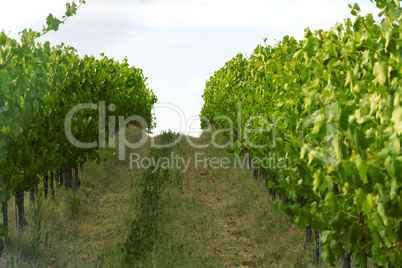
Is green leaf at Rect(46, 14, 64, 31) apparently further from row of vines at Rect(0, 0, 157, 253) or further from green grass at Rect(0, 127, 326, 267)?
green grass at Rect(0, 127, 326, 267)

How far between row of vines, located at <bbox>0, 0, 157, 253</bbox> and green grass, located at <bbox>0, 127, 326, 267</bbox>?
89cm

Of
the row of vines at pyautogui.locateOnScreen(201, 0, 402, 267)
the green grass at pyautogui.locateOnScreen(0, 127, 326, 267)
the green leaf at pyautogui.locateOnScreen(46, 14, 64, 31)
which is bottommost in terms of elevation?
the green grass at pyautogui.locateOnScreen(0, 127, 326, 267)

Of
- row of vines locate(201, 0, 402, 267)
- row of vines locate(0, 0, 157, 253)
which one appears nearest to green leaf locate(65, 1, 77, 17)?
row of vines locate(0, 0, 157, 253)

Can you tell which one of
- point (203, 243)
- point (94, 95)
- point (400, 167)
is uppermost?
point (94, 95)

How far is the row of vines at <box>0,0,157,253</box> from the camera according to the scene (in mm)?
6699

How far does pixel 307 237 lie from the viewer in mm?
8648

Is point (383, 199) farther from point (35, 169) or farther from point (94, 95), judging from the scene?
point (94, 95)

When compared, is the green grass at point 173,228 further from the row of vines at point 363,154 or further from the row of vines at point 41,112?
the row of vines at point 363,154

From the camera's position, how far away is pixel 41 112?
29.9 feet

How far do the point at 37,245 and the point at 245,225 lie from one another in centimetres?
537

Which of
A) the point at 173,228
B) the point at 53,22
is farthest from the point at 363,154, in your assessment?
the point at 173,228

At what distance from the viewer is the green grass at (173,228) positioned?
8.41m

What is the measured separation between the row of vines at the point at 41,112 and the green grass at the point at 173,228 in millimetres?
894

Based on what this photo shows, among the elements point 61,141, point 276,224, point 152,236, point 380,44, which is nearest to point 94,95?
point 61,141
